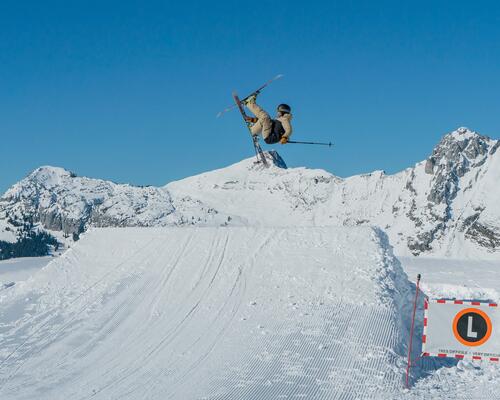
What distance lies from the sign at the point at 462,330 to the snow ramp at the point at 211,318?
4.71 ft

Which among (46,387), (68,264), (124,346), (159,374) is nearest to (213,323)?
(124,346)

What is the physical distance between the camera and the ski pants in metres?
16.2

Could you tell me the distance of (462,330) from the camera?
47.4ft

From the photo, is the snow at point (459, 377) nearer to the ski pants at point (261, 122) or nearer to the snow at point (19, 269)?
the ski pants at point (261, 122)

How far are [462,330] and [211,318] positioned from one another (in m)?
8.66

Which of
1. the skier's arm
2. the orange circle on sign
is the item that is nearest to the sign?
the orange circle on sign

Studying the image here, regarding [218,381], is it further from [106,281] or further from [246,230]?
[246,230]

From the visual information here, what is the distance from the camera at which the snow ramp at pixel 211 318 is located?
1516 cm

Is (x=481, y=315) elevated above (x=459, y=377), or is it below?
above

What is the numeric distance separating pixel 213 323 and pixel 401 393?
24.4ft

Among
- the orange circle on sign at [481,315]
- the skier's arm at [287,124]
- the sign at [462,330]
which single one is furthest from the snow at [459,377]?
the skier's arm at [287,124]

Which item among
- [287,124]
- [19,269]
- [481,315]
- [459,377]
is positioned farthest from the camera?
[19,269]

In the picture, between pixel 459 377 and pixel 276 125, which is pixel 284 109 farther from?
pixel 459 377

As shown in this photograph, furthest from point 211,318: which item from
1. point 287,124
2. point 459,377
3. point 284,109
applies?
point 459,377
